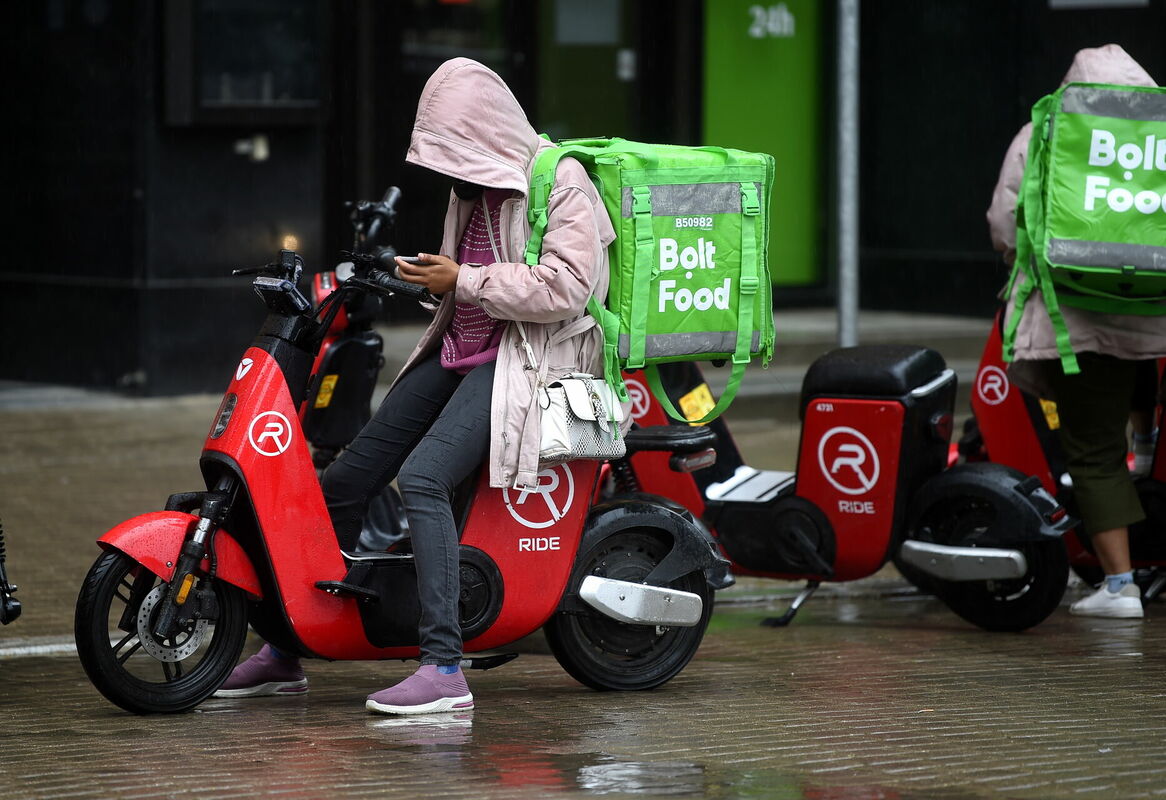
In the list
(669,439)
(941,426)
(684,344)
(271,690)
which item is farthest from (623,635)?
(941,426)

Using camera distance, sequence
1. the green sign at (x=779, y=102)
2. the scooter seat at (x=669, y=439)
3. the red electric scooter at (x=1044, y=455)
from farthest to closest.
Result: the green sign at (x=779, y=102), the red electric scooter at (x=1044, y=455), the scooter seat at (x=669, y=439)

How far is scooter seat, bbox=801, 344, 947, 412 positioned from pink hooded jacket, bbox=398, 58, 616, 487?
157 cm

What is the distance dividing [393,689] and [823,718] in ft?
3.86

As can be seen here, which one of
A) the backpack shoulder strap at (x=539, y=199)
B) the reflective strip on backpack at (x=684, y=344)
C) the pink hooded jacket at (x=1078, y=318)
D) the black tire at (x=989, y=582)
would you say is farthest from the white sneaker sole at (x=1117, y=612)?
the backpack shoulder strap at (x=539, y=199)

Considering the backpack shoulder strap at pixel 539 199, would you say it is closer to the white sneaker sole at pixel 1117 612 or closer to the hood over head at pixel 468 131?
the hood over head at pixel 468 131

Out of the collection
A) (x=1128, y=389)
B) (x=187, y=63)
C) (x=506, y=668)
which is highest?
(x=187, y=63)

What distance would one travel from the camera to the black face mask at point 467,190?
17.4 feet

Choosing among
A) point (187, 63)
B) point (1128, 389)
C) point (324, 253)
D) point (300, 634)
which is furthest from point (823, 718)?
point (324, 253)

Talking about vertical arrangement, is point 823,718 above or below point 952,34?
below

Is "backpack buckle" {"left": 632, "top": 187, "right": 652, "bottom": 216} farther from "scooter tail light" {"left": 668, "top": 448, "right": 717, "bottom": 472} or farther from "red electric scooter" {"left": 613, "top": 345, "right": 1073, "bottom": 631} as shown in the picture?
"red electric scooter" {"left": 613, "top": 345, "right": 1073, "bottom": 631}

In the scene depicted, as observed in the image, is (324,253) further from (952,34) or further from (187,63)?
(952,34)

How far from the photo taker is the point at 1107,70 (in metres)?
6.64

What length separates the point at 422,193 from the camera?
1477cm

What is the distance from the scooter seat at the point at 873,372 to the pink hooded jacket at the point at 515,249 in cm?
157
